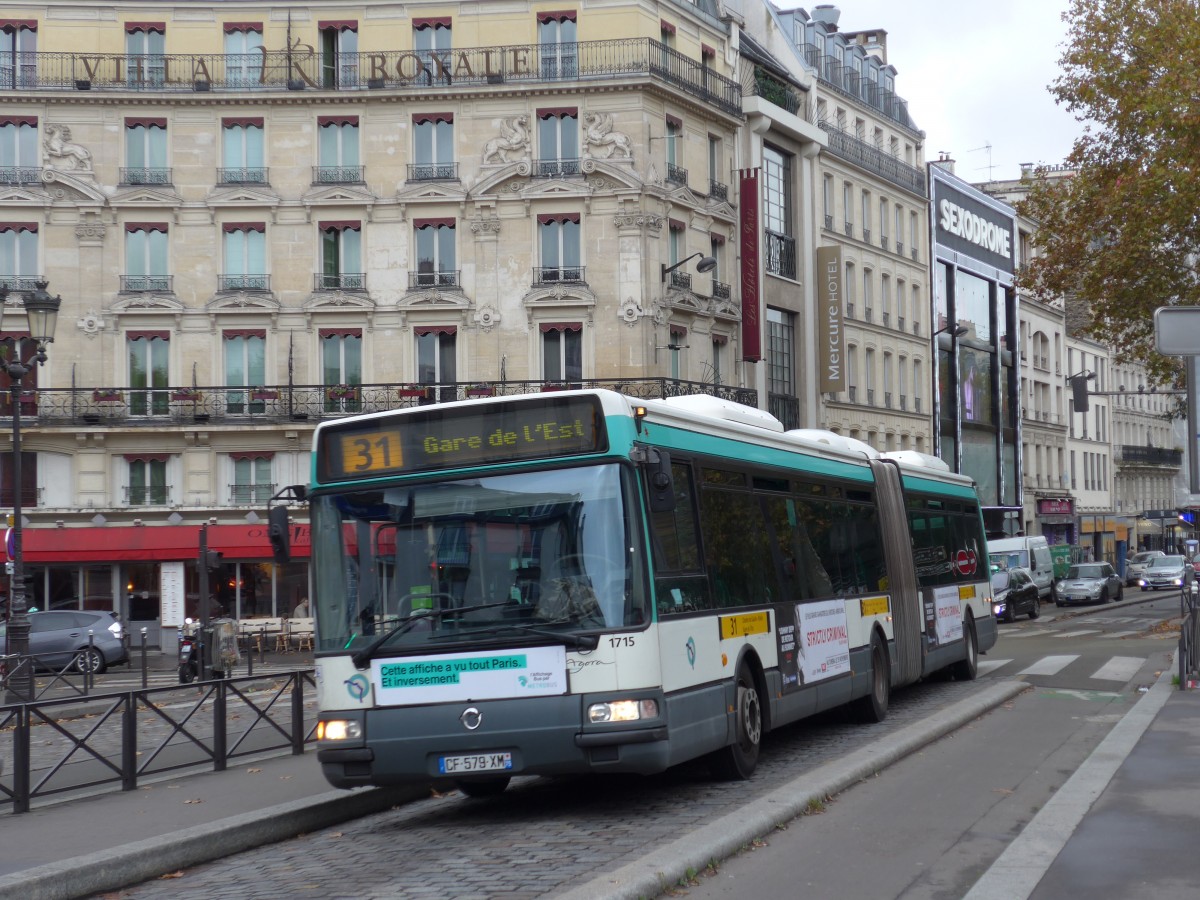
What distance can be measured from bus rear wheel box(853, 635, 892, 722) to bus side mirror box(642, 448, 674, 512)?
265 inches

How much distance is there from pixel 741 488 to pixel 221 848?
16.8ft

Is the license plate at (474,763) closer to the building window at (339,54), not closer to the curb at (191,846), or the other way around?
the curb at (191,846)

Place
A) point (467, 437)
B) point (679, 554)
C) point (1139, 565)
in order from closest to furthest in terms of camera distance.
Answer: point (467, 437) < point (679, 554) < point (1139, 565)

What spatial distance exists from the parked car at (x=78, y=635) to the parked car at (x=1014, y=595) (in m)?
23.0

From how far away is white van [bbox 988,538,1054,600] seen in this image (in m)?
55.1

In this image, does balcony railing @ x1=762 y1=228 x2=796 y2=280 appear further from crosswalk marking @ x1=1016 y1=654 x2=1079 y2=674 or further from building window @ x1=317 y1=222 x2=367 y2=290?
crosswalk marking @ x1=1016 y1=654 x2=1079 y2=674

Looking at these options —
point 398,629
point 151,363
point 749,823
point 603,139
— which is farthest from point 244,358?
point 749,823

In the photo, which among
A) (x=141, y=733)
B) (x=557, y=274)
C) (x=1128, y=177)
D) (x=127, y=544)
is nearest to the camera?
(x=141, y=733)

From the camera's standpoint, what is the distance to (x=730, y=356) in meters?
51.1

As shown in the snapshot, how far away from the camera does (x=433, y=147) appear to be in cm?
4703

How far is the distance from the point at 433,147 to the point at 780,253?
563 inches

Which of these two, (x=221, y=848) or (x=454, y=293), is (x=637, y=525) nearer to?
(x=221, y=848)

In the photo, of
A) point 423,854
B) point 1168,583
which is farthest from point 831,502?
point 1168,583

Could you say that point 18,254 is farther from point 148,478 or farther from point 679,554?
point 679,554
